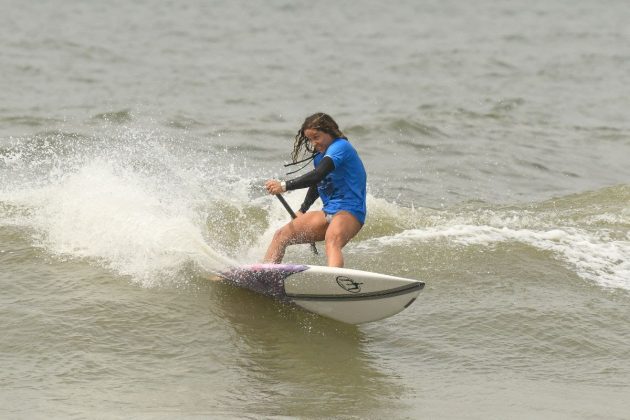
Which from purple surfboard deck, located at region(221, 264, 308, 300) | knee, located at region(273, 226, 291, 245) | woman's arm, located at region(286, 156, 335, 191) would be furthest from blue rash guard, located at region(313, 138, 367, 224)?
purple surfboard deck, located at region(221, 264, 308, 300)

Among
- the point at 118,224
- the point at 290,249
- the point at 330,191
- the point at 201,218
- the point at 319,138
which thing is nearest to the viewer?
the point at 319,138

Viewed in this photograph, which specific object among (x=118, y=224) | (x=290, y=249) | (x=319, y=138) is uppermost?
(x=319, y=138)

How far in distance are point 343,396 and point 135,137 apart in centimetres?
1028

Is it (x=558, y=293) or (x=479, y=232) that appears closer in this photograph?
(x=558, y=293)

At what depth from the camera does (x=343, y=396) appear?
636 centimetres

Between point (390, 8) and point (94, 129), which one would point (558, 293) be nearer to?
point (94, 129)

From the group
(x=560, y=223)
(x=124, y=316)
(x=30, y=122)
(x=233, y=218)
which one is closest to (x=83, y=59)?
(x=30, y=122)

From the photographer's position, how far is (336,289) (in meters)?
7.45

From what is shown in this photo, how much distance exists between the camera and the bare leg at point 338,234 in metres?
7.77

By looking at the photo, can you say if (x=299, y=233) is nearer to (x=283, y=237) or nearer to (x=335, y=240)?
(x=283, y=237)

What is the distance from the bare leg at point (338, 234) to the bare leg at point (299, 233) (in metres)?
0.18

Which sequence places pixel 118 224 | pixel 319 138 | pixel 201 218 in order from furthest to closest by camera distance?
pixel 201 218 < pixel 118 224 < pixel 319 138

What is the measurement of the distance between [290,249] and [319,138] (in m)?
2.05

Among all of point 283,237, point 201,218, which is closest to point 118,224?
point 201,218
